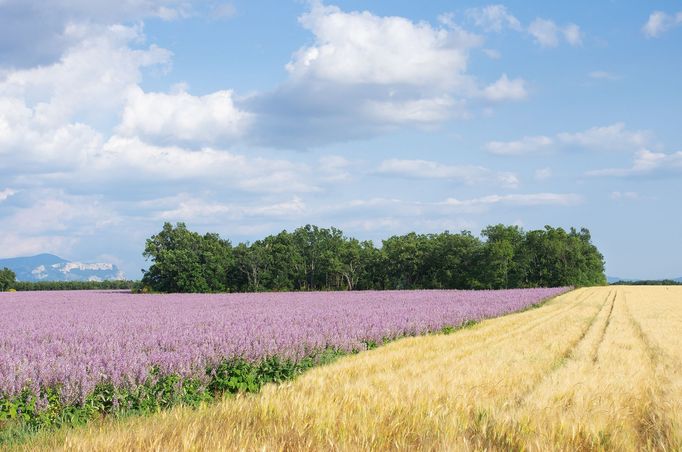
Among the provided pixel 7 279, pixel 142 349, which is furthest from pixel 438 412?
pixel 7 279

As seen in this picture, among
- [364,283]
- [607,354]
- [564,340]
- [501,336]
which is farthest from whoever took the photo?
[364,283]

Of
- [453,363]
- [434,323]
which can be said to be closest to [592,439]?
[453,363]

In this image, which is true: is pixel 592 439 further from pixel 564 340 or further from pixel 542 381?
pixel 564 340

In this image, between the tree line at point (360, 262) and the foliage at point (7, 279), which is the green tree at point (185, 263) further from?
the foliage at point (7, 279)

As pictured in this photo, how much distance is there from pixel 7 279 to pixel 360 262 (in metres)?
63.2

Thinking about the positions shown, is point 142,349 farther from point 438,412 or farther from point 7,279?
point 7,279

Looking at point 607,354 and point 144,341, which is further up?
point 144,341

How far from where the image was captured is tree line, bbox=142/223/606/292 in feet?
232

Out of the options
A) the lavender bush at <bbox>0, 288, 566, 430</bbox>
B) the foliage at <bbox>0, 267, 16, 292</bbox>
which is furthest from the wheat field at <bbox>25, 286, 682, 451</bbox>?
the foliage at <bbox>0, 267, 16, 292</bbox>

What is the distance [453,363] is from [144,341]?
6.25 metres

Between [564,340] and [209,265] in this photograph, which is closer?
[564,340]

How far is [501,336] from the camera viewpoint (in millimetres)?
16797

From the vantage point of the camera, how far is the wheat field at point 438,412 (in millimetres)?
4883

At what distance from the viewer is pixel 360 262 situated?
8438cm
